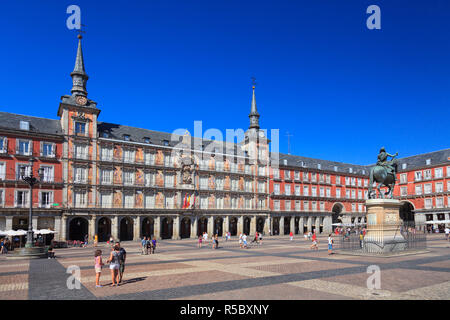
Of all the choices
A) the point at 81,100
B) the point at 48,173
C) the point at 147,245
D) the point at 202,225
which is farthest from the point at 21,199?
the point at 202,225

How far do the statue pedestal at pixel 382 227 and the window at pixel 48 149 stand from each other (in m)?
37.9

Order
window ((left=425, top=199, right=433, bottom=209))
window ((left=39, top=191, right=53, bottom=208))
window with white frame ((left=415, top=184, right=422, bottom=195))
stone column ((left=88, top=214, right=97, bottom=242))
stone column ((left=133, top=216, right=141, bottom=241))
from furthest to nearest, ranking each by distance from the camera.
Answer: window with white frame ((left=415, top=184, right=422, bottom=195))
window ((left=425, top=199, right=433, bottom=209))
stone column ((left=133, top=216, right=141, bottom=241))
stone column ((left=88, top=214, right=97, bottom=242))
window ((left=39, top=191, right=53, bottom=208))

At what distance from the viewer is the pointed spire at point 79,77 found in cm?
4875

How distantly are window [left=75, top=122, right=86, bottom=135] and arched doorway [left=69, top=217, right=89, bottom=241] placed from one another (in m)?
11.4

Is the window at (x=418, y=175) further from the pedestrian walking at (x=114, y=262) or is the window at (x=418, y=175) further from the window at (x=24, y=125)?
the pedestrian walking at (x=114, y=262)

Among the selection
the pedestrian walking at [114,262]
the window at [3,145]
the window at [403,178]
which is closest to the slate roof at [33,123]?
the window at [3,145]

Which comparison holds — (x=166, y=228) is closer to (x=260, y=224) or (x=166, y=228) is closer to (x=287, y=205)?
(x=260, y=224)

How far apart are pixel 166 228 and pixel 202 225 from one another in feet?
19.1

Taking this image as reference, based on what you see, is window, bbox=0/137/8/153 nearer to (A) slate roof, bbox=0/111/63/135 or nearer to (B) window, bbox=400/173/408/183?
(A) slate roof, bbox=0/111/63/135

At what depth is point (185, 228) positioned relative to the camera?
58.8 metres

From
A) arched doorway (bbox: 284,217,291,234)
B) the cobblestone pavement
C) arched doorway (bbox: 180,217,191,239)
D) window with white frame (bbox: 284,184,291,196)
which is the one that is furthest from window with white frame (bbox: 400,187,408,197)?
the cobblestone pavement

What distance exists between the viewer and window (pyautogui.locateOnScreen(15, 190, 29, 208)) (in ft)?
139
